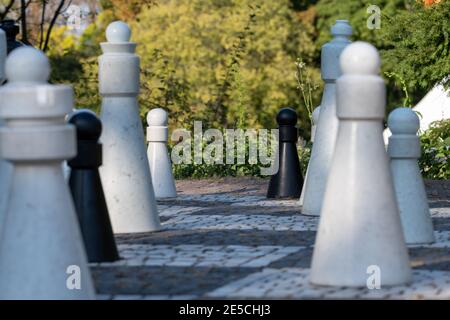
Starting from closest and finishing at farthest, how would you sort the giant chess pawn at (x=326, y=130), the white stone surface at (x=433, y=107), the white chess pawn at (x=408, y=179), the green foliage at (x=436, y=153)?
the white chess pawn at (x=408, y=179) → the giant chess pawn at (x=326, y=130) → the green foliage at (x=436, y=153) → the white stone surface at (x=433, y=107)

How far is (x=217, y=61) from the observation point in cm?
4922

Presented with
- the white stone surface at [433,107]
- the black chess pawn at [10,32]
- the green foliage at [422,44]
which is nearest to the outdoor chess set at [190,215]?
the black chess pawn at [10,32]

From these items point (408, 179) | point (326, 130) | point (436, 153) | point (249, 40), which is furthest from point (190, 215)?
point (249, 40)

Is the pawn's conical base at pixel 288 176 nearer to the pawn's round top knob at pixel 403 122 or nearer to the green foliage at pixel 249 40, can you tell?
the pawn's round top knob at pixel 403 122

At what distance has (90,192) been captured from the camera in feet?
26.4

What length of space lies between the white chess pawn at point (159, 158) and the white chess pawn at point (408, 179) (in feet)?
16.1

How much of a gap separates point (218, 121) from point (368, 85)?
1568 cm

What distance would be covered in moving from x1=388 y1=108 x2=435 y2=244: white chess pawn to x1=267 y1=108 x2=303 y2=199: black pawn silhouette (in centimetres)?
412

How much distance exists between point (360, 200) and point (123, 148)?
3281mm

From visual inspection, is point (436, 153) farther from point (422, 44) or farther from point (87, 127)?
point (87, 127)

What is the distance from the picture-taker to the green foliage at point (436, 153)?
16.9 meters

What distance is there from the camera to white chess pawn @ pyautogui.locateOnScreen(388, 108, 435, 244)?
29.0 ft
